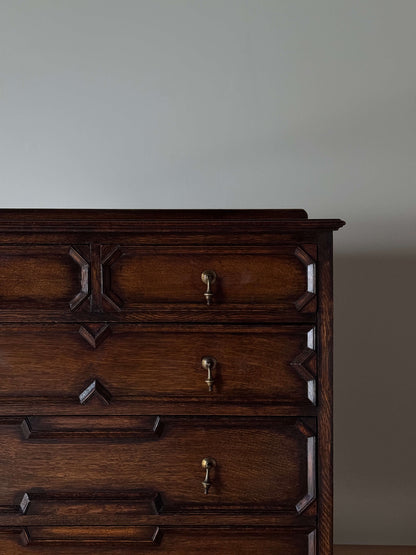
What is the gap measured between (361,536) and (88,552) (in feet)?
3.46

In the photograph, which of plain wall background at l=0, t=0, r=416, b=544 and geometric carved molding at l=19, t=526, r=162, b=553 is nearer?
geometric carved molding at l=19, t=526, r=162, b=553

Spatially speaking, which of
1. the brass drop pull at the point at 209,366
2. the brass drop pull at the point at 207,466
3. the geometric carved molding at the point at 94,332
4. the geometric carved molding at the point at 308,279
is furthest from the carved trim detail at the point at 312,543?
the geometric carved molding at the point at 94,332

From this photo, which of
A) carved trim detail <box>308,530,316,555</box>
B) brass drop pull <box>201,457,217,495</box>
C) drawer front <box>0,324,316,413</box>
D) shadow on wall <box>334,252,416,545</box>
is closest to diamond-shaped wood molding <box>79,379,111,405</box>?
drawer front <box>0,324,316,413</box>

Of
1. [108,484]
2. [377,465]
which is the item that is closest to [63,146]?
[108,484]

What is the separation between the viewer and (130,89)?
2170mm

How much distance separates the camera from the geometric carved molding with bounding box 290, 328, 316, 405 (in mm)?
1487

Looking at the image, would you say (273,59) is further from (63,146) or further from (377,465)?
(377,465)

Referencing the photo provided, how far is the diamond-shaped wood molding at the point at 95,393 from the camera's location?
150 centimetres

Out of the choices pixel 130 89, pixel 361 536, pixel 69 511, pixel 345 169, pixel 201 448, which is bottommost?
pixel 361 536

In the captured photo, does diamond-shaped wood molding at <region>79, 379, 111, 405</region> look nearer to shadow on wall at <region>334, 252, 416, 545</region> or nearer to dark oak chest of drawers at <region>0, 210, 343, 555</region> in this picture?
dark oak chest of drawers at <region>0, 210, 343, 555</region>

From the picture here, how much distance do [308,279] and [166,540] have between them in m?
0.67

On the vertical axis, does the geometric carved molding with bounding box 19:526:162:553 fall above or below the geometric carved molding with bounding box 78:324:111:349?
below

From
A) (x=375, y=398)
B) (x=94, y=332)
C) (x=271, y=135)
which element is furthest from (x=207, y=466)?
(x=271, y=135)

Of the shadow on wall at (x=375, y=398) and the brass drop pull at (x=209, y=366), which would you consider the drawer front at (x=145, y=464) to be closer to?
the brass drop pull at (x=209, y=366)
